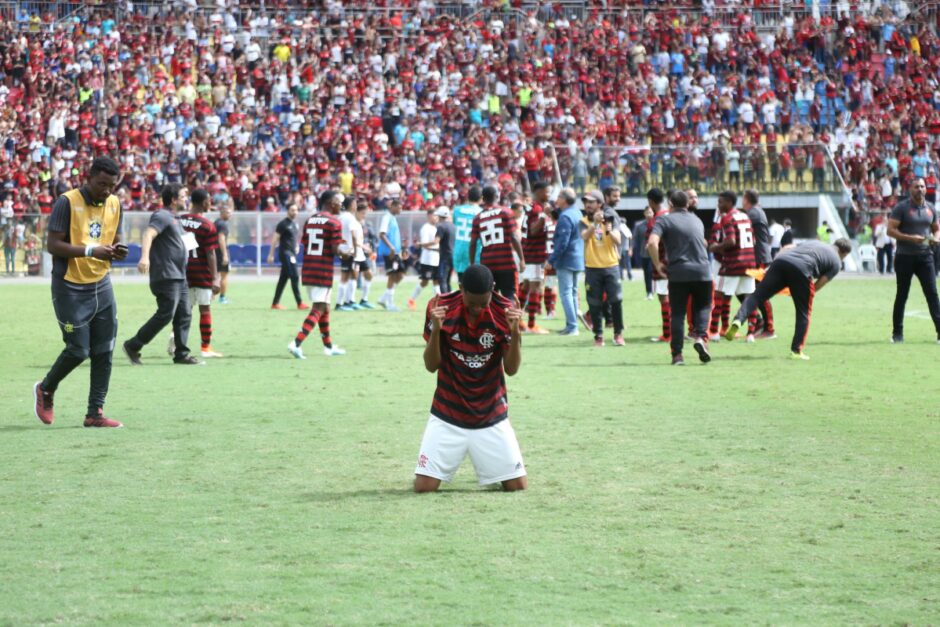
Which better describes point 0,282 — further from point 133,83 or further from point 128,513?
point 128,513

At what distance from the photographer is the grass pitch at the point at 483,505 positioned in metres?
5.41

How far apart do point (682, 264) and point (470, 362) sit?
6934 mm

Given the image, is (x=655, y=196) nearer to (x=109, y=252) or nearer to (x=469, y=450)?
(x=109, y=252)

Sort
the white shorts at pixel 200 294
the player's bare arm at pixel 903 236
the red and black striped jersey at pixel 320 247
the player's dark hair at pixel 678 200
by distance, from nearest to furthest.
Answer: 1. the player's dark hair at pixel 678 200
2. the red and black striped jersey at pixel 320 247
3. the white shorts at pixel 200 294
4. the player's bare arm at pixel 903 236

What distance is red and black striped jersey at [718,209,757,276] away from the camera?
16516mm

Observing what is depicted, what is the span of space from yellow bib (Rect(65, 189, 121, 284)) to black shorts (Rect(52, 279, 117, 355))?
9cm

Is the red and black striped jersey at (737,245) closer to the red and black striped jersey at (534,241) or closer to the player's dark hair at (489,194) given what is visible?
the red and black striped jersey at (534,241)

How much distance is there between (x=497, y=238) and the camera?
16375 millimetres

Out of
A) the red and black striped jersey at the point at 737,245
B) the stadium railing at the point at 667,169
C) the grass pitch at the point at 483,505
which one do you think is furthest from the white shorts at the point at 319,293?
the stadium railing at the point at 667,169

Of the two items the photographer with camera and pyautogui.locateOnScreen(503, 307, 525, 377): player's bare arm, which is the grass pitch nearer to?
pyautogui.locateOnScreen(503, 307, 525, 377): player's bare arm

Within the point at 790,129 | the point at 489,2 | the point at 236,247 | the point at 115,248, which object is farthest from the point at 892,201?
the point at 115,248

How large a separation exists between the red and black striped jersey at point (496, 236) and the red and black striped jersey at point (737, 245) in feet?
8.67

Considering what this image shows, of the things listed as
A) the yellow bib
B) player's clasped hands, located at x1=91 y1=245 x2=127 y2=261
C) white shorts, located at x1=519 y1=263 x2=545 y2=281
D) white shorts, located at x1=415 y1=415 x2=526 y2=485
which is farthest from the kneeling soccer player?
white shorts, located at x1=519 y1=263 x2=545 y2=281

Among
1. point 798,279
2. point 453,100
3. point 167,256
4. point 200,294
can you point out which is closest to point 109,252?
point 167,256
